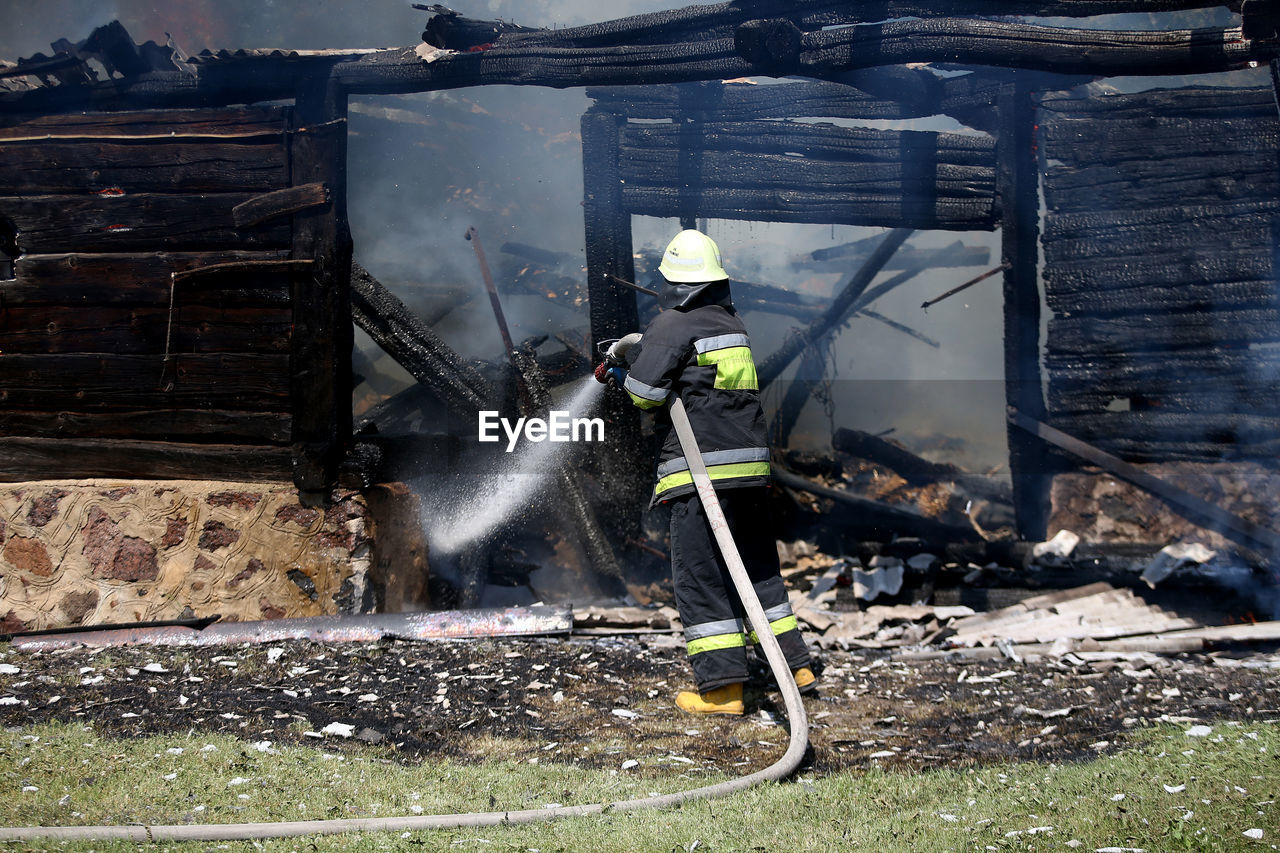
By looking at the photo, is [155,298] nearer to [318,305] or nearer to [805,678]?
[318,305]

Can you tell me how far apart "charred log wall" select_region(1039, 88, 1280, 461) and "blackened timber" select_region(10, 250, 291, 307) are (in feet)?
19.9

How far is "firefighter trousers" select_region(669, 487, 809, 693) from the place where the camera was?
4.31 m

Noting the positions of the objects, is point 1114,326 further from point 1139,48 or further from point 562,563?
point 562,563

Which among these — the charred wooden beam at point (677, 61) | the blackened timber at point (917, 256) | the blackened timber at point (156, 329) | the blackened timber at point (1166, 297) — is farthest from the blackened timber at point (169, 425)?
the blackened timber at point (917, 256)

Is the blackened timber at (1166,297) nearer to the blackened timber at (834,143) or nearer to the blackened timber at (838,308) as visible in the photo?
the blackened timber at (834,143)

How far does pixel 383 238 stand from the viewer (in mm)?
12844

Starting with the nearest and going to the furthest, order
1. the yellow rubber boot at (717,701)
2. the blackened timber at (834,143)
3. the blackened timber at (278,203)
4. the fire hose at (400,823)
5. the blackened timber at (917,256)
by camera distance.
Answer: the fire hose at (400,823)
the yellow rubber boot at (717,701)
the blackened timber at (278,203)
the blackened timber at (834,143)
the blackened timber at (917,256)

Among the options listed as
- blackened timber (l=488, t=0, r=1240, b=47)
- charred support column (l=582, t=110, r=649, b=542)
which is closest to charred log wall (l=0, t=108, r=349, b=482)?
blackened timber (l=488, t=0, r=1240, b=47)

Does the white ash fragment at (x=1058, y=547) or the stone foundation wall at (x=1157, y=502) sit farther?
the white ash fragment at (x=1058, y=547)

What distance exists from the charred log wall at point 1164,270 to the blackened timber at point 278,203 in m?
5.68

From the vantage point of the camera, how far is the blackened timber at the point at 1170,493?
667 centimetres

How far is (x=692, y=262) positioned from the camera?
15.3 ft

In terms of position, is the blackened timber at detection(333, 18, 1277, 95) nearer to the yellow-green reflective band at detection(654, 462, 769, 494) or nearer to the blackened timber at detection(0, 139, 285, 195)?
the blackened timber at detection(0, 139, 285, 195)

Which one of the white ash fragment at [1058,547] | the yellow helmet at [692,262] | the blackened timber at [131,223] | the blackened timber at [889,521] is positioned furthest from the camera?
the blackened timber at [889,521]
